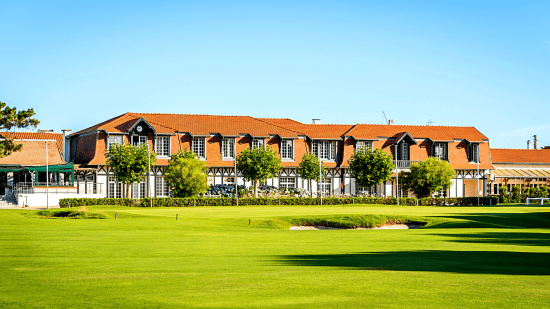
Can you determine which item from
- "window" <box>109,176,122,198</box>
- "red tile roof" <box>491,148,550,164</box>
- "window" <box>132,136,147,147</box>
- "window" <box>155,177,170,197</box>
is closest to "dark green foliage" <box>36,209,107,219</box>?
"window" <box>109,176,122,198</box>

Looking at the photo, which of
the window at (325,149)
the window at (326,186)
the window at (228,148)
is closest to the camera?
the window at (228,148)

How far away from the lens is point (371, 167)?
68.0 m

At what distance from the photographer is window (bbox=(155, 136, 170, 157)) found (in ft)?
219

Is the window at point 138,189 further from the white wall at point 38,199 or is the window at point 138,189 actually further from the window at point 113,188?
the white wall at point 38,199

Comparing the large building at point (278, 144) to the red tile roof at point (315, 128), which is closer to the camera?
the large building at point (278, 144)

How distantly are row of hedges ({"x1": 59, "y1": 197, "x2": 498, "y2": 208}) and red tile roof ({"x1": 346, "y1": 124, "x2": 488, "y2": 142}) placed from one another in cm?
998

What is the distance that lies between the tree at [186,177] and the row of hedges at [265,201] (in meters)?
1.28

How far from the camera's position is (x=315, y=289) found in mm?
9875

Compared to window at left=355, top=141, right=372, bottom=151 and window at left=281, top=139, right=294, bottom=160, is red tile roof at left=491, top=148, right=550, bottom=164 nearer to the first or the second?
window at left=355, top=141, right=372, bottom=151

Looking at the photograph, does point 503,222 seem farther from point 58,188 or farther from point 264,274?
point 58,188

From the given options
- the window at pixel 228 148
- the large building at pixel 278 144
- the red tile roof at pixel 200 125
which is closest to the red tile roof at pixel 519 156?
the large building at pixel 278 144

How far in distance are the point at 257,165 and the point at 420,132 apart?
2541 cm

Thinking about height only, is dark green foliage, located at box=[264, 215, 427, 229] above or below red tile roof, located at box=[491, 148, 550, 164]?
below

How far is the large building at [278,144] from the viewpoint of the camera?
65.4 meters
